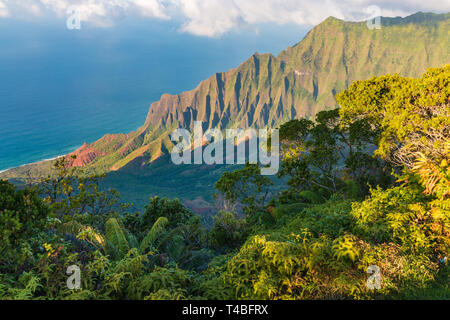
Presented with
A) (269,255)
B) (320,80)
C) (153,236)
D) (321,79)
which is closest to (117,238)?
(153,236)

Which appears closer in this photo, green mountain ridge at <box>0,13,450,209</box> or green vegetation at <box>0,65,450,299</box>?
green vegetation at <box>0,65,450,299</box>

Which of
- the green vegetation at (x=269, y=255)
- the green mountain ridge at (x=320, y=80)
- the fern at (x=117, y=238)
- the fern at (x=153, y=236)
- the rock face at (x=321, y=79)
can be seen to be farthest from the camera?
the rock face at (x=321, y=79)

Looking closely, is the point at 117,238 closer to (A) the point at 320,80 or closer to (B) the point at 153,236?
(B) the point at 153,236

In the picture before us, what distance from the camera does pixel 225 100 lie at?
199000 millimetres

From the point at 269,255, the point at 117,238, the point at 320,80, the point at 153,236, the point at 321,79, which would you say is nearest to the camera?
the point at 269,255

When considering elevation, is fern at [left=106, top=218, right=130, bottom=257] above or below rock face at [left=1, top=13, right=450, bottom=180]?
below

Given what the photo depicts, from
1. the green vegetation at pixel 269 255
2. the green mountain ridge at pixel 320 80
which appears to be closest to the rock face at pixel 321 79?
the green mountain ridge at pixel 320 80

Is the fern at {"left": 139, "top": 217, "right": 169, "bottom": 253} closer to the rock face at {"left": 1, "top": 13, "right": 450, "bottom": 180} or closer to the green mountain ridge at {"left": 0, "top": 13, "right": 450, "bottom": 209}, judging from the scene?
→ the green mountain ridge at {"left": 0, "top": 13, "right": 450, "bottom": 209}

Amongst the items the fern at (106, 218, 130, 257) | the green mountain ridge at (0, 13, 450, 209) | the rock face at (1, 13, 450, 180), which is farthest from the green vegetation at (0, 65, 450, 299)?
the rock face at (1, 13, 450, 180)

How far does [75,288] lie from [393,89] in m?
12.2

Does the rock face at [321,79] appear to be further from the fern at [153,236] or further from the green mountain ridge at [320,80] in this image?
the fern at [153,236]

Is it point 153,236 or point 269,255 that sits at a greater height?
point 269,255
